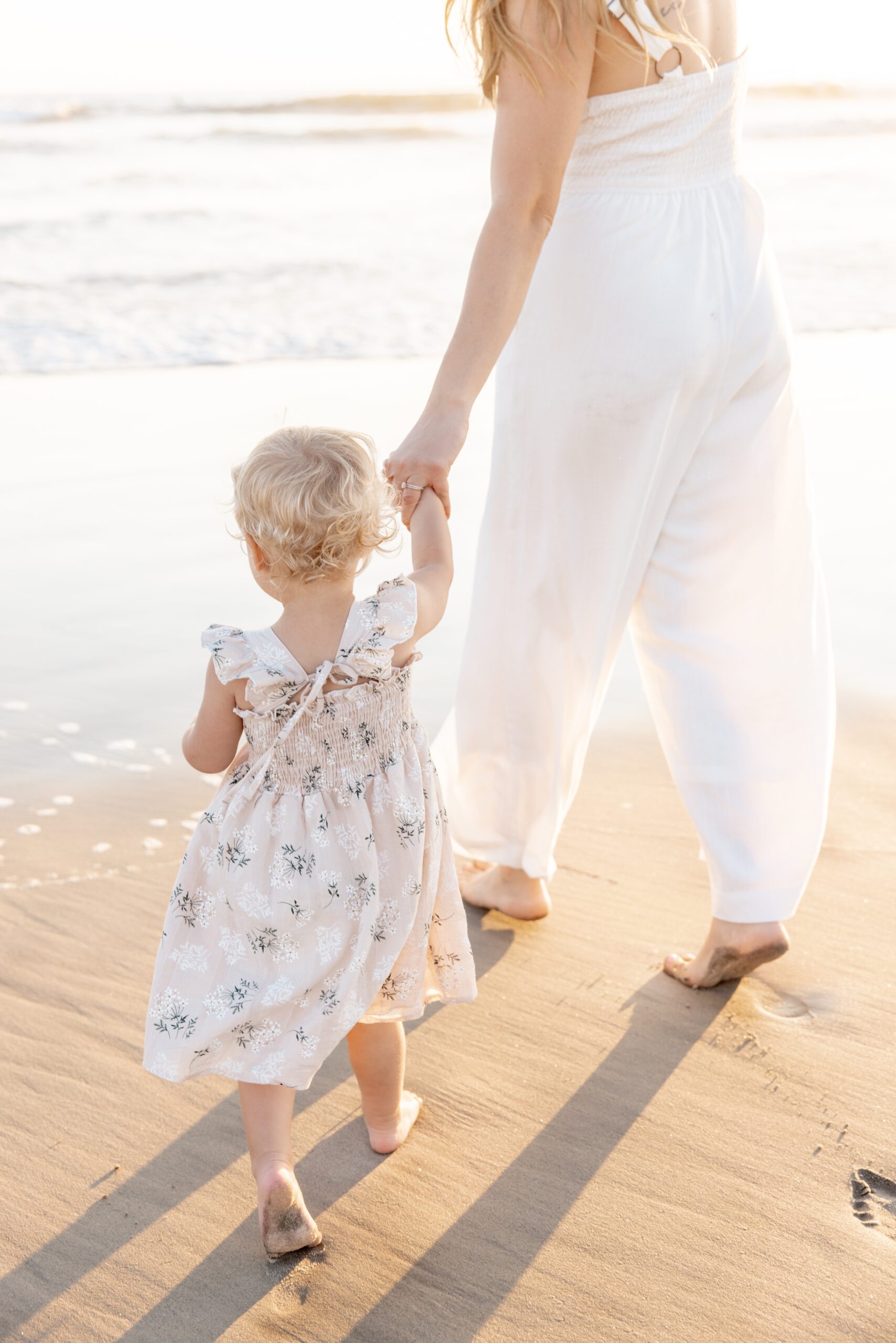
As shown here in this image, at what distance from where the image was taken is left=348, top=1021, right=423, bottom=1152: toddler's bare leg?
6.03ft

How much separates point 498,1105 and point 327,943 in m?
0.50

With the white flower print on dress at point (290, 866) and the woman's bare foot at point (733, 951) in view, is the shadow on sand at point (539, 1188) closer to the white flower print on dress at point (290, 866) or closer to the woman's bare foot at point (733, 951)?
the woman's bare foot at point (733, 951)

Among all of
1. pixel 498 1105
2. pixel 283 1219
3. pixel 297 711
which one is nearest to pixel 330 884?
pixel 297 711

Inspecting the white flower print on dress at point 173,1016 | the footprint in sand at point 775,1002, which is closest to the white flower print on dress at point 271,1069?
the white flower print on dress at point 173,1016

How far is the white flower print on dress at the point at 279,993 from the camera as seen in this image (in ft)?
5.49

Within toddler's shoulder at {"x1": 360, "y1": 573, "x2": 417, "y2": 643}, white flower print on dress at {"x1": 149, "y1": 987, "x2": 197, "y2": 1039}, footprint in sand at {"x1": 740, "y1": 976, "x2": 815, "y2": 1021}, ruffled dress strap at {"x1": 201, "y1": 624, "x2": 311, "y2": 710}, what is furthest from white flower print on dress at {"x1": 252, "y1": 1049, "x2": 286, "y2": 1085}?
footprint in sand at {"x1": 740, "y1": 976, "x2": 815, "y2": 1021}

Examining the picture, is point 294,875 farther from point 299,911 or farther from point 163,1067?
point 163,1067

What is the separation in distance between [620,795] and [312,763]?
143 cm

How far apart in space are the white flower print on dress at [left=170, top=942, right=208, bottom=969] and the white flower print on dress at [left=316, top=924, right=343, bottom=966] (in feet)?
0.55

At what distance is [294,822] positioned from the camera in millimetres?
1688

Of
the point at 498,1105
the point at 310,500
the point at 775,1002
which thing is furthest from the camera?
the point at 775,1002

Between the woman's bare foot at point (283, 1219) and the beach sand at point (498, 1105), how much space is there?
0.03 m

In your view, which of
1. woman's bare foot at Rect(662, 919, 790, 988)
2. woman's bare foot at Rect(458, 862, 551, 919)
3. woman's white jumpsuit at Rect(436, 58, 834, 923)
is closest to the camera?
woman's white jumpsuit at Rect(436, 58, 834, 923)

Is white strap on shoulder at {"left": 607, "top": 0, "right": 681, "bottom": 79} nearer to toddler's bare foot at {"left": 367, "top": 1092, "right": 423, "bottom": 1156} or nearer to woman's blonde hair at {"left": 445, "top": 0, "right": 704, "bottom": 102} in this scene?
woman's blonde hair at {"left": 445, "top": 0, "right": 704, "bottom": 102}
